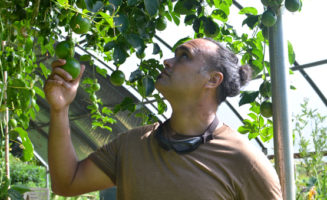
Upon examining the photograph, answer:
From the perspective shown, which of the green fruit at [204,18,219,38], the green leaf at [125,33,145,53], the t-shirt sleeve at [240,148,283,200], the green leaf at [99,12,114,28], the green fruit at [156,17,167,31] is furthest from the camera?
the green fruit at [156,17,167,31]

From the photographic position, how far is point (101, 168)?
47.3 inches

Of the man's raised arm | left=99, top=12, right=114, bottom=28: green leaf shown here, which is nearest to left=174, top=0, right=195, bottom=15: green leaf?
left=99, top=12, right=114, bottom=28: green leaf

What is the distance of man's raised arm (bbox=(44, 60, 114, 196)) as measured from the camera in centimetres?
109

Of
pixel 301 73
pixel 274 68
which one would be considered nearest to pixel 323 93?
pixel 301 73

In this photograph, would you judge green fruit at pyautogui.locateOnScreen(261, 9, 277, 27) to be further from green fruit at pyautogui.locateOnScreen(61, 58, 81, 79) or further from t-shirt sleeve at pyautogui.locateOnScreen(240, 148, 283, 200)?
green fruit at pyautogui.locateOnScreen(61, 58, 81, 79)

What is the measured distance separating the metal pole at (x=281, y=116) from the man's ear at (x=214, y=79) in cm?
17

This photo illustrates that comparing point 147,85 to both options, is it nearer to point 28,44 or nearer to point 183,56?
A: point 183,56

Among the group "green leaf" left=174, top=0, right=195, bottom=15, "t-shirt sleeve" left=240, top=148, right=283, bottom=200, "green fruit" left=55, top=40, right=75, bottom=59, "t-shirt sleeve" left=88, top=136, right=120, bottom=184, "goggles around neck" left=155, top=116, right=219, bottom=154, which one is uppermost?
"green leaf" left=174, top=0, right=195, bottom=15

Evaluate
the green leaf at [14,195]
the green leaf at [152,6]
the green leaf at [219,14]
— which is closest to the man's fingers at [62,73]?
the green leaf at [152,6]

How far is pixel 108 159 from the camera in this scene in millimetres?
1212

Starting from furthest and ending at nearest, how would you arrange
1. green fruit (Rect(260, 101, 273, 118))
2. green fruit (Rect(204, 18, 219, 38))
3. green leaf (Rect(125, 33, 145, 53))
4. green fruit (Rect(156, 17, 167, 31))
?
green fruit (Rect(156, 17, 167, 31)), green fruit (Rect(204, 18, 219, 38)), green fruit (Rect(260, 101, 273, 118)), green leaf (Rect(125, 33, 145, 53))

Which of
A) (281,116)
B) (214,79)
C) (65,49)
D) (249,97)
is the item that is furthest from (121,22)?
(249,97)

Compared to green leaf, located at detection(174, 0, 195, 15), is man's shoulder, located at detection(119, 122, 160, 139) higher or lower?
lower

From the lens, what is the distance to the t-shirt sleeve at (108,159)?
1.20 metres
